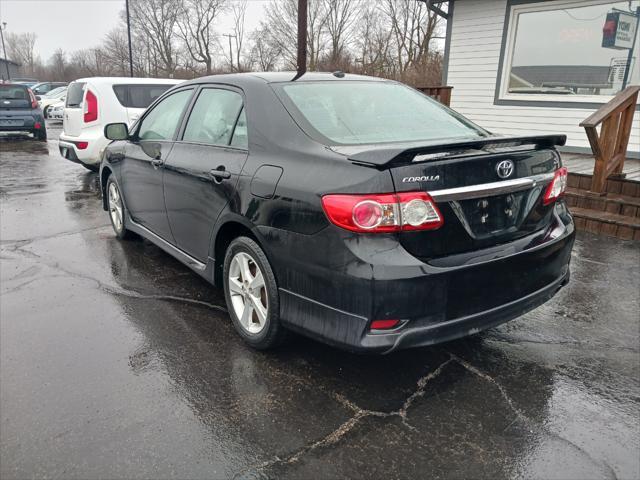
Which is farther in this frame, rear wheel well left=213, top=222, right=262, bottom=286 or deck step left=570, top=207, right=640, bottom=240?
deck step left=570, top=207, right=640, bottom=240

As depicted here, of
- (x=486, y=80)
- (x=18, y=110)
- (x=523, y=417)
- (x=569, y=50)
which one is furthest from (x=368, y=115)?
(x=18, y=110)

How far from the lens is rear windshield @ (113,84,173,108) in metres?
8.59

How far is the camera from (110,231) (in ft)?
19.5

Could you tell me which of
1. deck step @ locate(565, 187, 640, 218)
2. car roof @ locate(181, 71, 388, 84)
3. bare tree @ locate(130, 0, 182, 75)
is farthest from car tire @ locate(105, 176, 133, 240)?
bare tree @ locate(130, 0, 182, 75)

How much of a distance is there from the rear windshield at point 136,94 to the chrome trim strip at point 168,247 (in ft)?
14.1

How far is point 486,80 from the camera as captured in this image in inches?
420

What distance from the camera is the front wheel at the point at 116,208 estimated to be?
529 cm

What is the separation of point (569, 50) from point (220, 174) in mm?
8935

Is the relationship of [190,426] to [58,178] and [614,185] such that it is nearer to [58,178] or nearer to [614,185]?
[614,185]

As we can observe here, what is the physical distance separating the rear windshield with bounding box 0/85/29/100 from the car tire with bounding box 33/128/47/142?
1.00 metres

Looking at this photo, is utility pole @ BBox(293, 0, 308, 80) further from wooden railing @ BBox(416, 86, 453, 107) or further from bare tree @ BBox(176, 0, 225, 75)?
bare tree @ BBox(176, 0, 225, 75)

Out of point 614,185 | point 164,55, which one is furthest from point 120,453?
point 164,55

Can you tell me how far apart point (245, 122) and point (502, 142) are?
1521 millimetres

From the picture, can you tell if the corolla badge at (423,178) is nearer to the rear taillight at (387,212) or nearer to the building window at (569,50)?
the rear taillight at (387,212)
